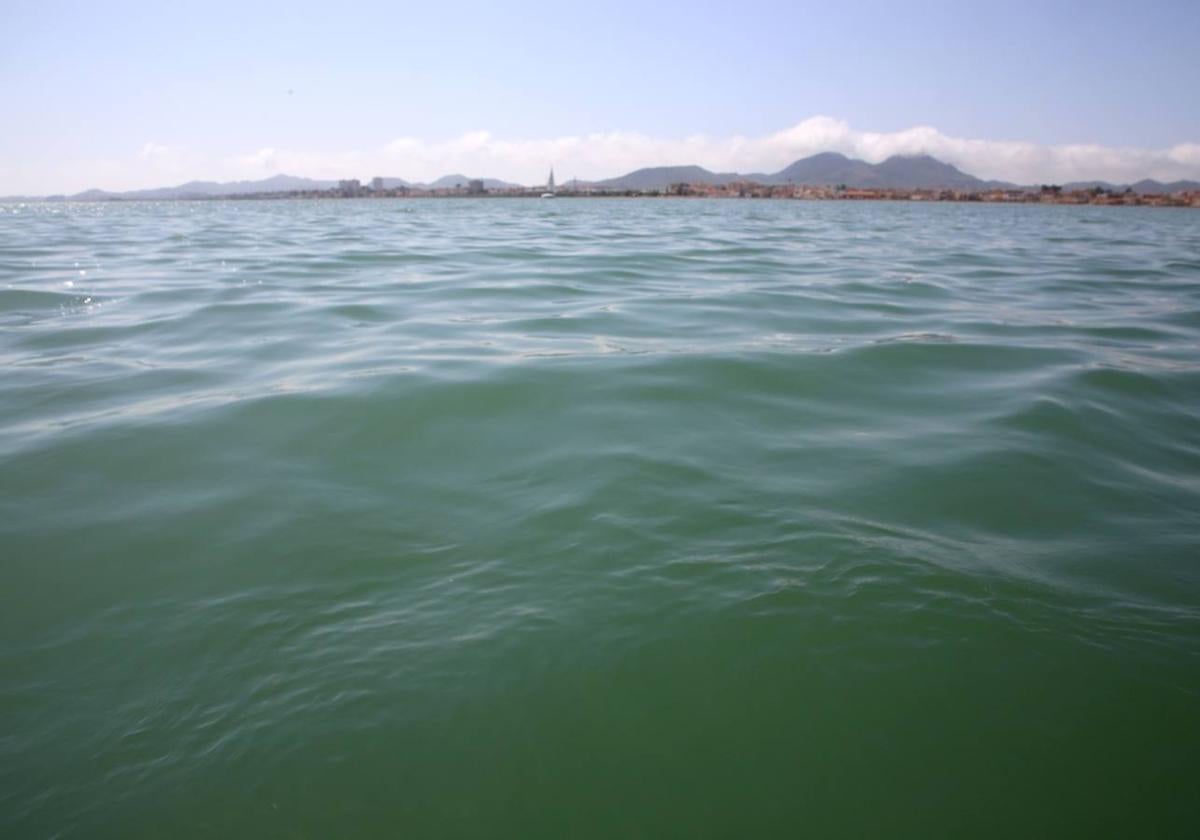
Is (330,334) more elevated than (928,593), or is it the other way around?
(330,334)

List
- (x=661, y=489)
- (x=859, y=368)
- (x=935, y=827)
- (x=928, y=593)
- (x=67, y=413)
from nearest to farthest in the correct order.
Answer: (x=935, y=827)
(x=928, y=593)
(x=661, y=489)
(x=67, y=413)
(x=859, y=368)

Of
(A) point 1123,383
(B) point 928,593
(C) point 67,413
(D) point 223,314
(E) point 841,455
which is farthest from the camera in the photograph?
(D) point 223,314

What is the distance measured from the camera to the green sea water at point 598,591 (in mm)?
2227

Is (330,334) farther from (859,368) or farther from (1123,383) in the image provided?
(1123,383)

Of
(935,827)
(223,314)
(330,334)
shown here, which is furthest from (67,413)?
(935,827)

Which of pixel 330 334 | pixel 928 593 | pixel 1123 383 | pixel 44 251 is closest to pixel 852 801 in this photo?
pixel 928 593

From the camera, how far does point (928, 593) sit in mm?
3131

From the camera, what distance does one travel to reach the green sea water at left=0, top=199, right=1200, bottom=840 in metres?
2.23

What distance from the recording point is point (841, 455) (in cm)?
468

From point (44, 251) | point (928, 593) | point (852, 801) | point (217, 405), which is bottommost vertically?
point (852, 801)

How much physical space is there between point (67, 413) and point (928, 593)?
643 centimetres

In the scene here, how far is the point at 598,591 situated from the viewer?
314cm

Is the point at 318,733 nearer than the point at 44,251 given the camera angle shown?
Yes

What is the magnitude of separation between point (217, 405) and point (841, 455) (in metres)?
5.03
